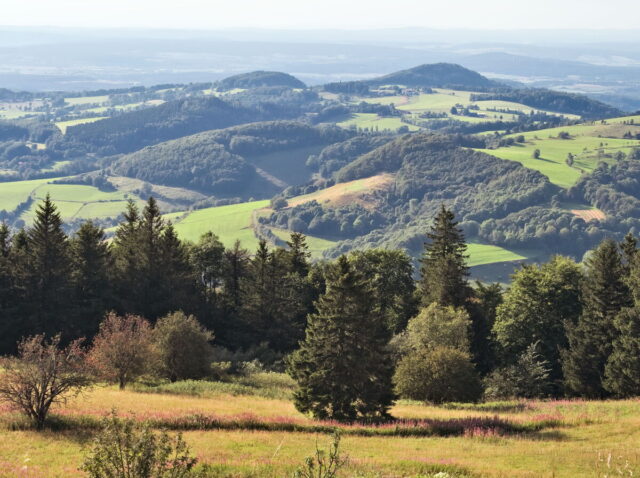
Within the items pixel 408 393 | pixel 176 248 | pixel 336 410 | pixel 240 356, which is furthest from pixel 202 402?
pixel 176 248

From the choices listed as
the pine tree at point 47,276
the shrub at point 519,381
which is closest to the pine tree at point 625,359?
the shrub at point 519,381

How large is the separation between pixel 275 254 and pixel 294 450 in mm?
44369

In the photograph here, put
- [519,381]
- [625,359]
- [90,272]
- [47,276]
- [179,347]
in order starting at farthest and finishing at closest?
[90,272], [47,276], [519,381], [179,347], [625,359]

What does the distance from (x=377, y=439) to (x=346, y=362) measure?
5865 millimetres

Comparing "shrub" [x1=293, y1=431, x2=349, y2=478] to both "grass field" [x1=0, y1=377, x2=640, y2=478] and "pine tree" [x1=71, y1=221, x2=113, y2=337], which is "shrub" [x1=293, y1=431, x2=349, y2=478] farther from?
"pine tree" [x1=71, y1=221, x2=113, y2=337]

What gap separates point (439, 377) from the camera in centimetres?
4278

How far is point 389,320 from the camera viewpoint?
66438mm

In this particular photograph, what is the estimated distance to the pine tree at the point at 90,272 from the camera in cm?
6619

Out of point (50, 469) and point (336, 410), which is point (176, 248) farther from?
point (50, 469)

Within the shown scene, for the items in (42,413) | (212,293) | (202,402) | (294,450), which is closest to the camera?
(294,450)

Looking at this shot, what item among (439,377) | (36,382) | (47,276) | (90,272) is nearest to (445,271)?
(439,377)

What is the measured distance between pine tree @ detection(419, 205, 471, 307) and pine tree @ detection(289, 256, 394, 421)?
24.1 m

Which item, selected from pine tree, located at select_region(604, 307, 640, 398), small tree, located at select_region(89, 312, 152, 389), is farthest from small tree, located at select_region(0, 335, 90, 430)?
pine tree, located at select_region(604, 307, 640, 398)

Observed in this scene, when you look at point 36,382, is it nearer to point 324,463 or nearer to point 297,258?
point 324,463
